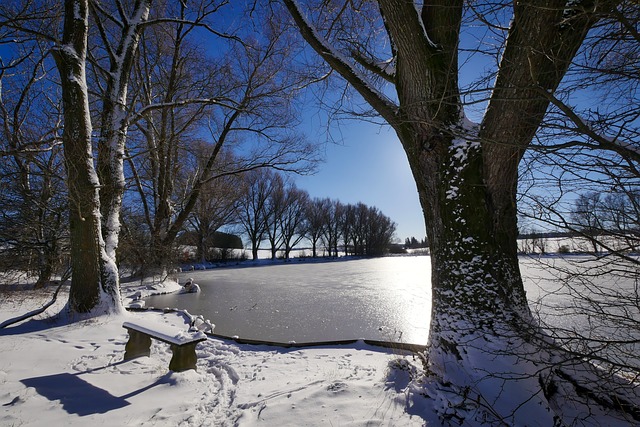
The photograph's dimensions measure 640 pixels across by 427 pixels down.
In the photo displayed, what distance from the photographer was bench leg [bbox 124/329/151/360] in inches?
169

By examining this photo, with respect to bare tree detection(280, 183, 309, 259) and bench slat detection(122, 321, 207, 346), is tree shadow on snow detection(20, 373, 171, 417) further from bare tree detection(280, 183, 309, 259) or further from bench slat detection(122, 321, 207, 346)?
bare tree detection(280, 183, 309, 259)

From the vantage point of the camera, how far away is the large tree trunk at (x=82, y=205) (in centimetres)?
607

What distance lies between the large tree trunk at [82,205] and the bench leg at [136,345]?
2568 millimetres

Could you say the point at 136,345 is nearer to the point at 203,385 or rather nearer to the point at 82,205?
the point at 203,385

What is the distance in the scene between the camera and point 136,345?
432 centimetres

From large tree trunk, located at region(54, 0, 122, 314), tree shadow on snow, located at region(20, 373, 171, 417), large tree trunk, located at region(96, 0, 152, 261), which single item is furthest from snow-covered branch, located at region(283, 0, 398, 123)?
large tree trunk, located at region(96, 0, 152, 261)

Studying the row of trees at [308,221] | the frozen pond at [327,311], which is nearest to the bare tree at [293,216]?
the row of trees at [308,221]

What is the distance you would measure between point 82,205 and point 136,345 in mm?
3318

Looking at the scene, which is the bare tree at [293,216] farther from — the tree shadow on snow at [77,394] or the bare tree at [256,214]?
the tree shadow on snow at [77,394]

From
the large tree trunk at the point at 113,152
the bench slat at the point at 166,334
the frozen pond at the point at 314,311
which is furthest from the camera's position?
the large tree trunk at the point at 113,152

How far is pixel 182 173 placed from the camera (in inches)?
593

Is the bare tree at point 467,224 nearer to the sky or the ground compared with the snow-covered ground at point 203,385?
nearer to the sky

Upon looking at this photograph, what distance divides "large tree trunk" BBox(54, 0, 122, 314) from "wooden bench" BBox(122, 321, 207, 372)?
2612mm

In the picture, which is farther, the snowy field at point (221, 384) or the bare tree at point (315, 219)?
the bare tree at point (315, 219)
